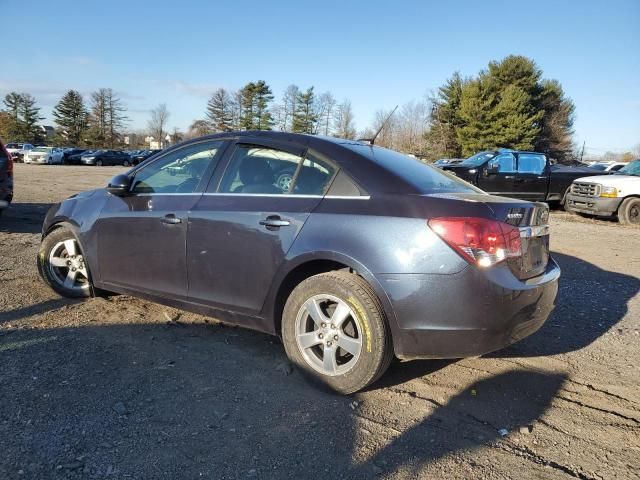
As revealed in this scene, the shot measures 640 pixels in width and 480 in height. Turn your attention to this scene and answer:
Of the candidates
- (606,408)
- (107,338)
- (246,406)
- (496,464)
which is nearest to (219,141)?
(107,338)

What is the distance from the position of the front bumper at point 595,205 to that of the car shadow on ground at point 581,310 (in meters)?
6.27

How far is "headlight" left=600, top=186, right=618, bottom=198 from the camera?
12.5 m

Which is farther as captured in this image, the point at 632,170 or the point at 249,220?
the point at 632,170

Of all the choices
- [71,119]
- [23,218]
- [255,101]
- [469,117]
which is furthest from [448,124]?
[71,119]

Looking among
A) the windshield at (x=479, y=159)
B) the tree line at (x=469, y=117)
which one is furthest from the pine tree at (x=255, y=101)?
the windshield at (x=479, y=159)

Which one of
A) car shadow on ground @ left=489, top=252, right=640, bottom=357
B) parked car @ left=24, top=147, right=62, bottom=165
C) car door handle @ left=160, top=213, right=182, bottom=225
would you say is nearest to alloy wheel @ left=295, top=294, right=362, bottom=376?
car door handle @ left=160, top=213, right=182, bottom=225

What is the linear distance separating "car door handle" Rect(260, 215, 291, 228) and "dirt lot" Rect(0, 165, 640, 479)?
3.27 ft

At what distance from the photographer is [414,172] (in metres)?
3.55

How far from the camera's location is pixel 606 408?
10.2ft

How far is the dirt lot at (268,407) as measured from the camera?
7.96ft

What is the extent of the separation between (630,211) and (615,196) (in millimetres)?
522

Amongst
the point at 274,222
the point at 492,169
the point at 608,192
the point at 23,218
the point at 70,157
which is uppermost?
the point at 492,169

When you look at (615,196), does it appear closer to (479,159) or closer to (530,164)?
(530,164)

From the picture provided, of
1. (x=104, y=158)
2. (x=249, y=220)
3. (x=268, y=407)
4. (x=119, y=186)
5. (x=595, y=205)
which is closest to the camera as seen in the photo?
(x=268, y=407)
